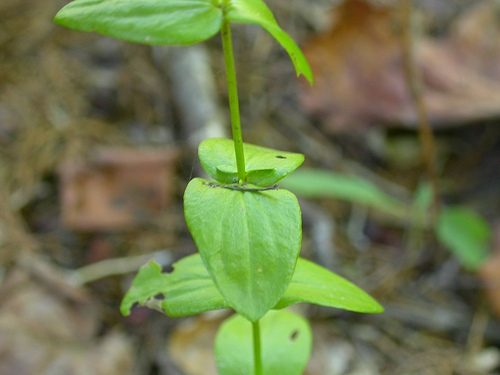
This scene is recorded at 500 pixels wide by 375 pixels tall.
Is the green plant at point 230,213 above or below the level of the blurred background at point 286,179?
above

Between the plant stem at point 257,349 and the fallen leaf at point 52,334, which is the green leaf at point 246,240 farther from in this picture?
the fallen leaf at point 52,334

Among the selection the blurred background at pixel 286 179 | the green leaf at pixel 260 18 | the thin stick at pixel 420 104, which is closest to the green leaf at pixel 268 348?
the blurred background at pixel 286 179

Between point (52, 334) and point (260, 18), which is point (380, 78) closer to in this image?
point (52, 334)

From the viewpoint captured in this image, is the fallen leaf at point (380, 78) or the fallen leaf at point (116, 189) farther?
the fallen leaf at point (380, 78)

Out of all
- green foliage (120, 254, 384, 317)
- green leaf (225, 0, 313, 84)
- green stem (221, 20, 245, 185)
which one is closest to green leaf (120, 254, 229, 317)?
green foliage (120, 254, 384, 317)

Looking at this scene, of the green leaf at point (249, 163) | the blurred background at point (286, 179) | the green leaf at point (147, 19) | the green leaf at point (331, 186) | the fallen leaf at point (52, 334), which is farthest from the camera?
the green leaf at point (331, 186)

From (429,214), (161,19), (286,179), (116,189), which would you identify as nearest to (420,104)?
(429,214)

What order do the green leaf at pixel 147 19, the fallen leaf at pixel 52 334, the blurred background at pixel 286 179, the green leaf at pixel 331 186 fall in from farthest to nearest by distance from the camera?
the green leaf at pixel 331 186 < the blurred background at pixel 286 179 < the fallen leaf at pixel 52 334 < the green leaf at pixel 147 19

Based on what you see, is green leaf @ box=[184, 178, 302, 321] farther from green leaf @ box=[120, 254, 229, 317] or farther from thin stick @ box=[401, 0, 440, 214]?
thin stick @ box=[401, 0, 440, 214]
